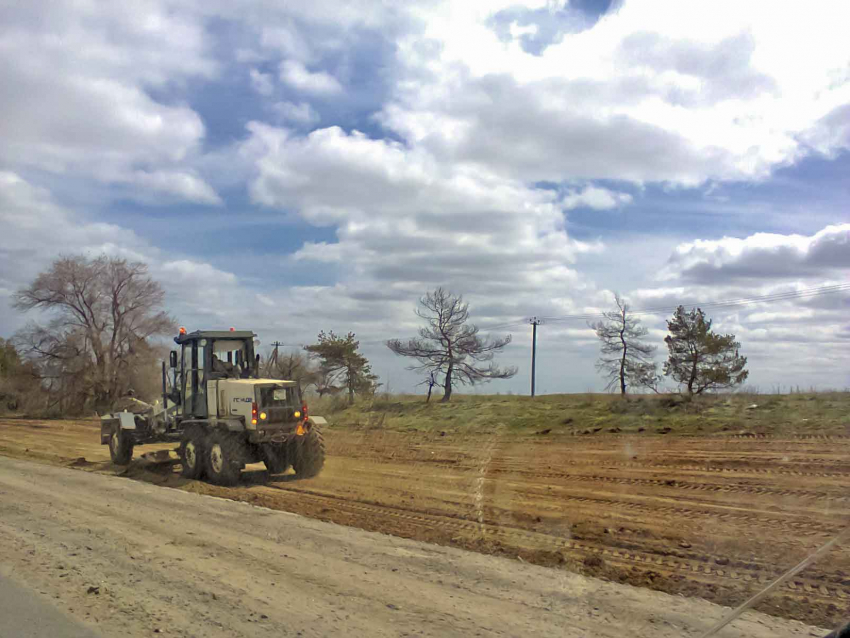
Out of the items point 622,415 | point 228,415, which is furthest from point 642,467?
point 622,415

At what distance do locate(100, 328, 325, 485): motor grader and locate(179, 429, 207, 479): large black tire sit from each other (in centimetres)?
2

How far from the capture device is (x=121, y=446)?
17.6 m

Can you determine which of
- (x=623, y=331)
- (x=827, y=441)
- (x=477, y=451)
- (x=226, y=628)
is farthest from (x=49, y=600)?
(x=623, y=331)

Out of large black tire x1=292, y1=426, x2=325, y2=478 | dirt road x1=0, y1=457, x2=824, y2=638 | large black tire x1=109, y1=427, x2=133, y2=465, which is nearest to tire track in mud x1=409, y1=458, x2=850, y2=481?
large black tire x1=292, y1=426, x2=325, y2=478

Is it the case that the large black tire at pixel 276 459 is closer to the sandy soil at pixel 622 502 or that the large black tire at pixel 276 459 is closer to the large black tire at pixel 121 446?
the sandy soil at pixel 622 502

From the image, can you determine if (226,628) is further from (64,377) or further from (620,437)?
(64,377)

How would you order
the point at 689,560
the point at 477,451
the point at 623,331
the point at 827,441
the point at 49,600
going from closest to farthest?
the point at 49,600, the point at 689,560, the point at 827,441, the point at 477,451, the point at 623,331

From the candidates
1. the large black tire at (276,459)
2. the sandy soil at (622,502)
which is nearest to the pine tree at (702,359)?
the sandy soil at (622,502)

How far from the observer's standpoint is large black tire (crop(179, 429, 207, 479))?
14906mm

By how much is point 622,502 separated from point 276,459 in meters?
7.77

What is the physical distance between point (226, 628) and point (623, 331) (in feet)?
122

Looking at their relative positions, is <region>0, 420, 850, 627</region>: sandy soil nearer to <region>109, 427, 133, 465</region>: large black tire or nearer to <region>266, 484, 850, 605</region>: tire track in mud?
<region>266, 484, 850, 605</region>: tire track in mud

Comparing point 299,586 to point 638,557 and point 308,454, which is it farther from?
point 308,454

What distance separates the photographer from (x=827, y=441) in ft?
53.6
